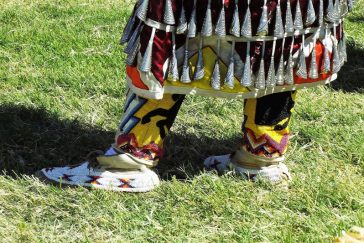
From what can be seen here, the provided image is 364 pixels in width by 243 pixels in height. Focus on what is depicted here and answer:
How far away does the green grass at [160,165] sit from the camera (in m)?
2.29

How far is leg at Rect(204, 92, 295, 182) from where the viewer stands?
2.43 meters

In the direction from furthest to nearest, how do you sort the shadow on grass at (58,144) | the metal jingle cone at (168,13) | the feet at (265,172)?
the shadow on grass at (58,144) < the feet at (265,172) < the metal jingle cone at (168,13)

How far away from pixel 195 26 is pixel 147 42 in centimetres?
15

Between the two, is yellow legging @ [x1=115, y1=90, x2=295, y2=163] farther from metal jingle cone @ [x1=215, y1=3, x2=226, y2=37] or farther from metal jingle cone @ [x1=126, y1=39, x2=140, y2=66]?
metal jingle cone @ [x1=215, y1=3, x2=226, y2=37]

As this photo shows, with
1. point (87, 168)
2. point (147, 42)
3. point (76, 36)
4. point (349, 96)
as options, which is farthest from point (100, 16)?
point (147, 42)

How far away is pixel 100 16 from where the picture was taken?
4.56 m

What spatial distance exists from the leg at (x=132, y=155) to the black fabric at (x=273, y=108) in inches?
10.8

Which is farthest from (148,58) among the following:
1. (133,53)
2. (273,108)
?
(273,108)

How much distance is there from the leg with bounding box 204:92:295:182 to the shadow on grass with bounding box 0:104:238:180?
0.70 feet

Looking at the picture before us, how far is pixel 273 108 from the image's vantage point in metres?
2.42

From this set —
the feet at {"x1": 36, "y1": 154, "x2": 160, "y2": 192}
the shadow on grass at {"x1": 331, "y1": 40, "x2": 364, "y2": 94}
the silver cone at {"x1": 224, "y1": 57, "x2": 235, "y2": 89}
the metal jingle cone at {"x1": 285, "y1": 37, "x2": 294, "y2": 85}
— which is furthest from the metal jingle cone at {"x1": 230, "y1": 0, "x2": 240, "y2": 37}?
the shadow on grass at {"x1": 331, "y1": 40, "x2": 364, "y2": 94}

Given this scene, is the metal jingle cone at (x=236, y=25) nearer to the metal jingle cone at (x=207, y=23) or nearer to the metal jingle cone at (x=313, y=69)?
the metal jingle cone at (x=207, y=23)

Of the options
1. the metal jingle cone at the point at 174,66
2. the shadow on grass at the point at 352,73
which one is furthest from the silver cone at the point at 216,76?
the shadow on grass at the point at 352,73

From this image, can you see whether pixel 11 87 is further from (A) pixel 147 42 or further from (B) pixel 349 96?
(B) pixel 349 96
